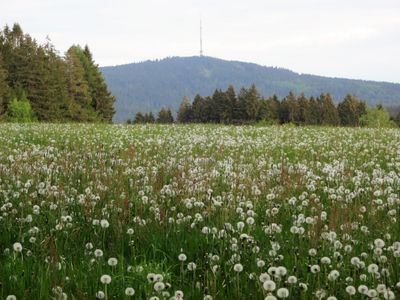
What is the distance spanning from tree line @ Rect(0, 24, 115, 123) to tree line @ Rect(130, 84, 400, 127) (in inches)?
1531

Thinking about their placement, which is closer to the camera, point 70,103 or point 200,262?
point 200,262

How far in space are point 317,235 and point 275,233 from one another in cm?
53

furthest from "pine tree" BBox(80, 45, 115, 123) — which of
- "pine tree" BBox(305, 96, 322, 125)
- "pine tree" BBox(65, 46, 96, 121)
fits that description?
"pine tree" BBox(305, 96, 322, 125)

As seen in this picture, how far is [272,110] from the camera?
12088cm

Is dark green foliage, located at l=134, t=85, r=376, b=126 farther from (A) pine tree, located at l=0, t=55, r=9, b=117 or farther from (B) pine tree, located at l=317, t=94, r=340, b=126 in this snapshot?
(A) pine tree, located at l=0, t=55, r=9, b=117

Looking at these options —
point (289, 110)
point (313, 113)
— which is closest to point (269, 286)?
point (289, 110)

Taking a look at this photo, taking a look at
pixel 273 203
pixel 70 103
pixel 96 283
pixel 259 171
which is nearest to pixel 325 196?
pixel 273 203

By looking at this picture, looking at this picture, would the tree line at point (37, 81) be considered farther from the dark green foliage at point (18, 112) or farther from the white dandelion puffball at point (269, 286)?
the white dandelion puffball at point (269, 286)

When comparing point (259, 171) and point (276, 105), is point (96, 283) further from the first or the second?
point (276, 105)

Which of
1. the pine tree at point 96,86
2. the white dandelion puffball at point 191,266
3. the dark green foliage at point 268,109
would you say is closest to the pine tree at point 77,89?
the pine tree at point 96,86

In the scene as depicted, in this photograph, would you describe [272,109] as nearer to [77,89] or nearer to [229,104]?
[229,104]

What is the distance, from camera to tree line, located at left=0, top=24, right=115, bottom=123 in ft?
209

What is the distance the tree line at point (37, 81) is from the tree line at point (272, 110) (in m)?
38.9

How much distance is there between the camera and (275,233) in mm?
5160
